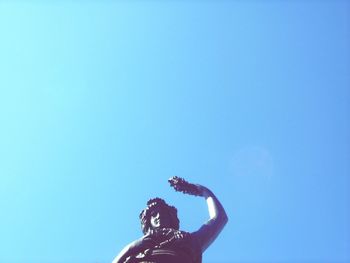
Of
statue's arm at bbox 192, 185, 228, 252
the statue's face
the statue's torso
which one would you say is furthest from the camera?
the statue's face

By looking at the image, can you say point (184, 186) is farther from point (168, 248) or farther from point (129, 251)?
point (168, 248)

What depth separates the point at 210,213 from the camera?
11609 millimetres

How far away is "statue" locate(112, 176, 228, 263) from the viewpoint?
909 cm

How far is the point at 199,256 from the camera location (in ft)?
31.3

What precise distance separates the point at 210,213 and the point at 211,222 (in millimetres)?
654

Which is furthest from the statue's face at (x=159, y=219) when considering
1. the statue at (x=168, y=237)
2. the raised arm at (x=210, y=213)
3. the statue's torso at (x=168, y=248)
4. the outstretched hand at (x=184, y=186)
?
the outstretched hand at (x=184, y=186)

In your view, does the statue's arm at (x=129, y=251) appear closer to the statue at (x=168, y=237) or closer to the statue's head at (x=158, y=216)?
the statue at (x=168, y=237)

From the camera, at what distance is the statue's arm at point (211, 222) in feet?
33.4

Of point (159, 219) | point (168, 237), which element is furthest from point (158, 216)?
point (168, 237)

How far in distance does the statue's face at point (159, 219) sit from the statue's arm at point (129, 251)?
1366mm

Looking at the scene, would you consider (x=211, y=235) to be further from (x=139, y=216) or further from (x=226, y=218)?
(x=139, y=216)

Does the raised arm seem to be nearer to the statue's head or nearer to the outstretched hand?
the outstretched hand

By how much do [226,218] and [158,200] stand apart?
1.53 metres

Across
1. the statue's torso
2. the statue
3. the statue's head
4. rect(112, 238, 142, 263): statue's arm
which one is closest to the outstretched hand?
the statue
